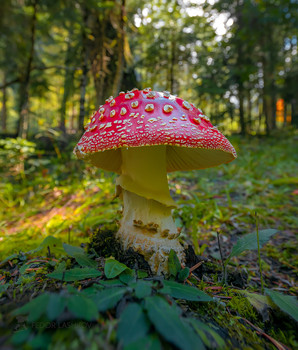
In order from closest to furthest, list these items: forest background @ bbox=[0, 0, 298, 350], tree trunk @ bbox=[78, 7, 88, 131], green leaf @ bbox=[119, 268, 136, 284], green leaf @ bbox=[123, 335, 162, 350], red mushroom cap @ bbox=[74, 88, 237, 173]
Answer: green leaf @ bbox=[123, 335, 162, 350]
forest background @ bbox=[0, 0, 298, 350]
green leaf @ bbox=[119, 268, 136, 284]
red mushroom cap @ bbox=[74, 88, 237, 173]
tree trunk @ bbox=[78, 7, 88, 131]

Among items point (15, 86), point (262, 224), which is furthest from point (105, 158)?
point (15, 86)

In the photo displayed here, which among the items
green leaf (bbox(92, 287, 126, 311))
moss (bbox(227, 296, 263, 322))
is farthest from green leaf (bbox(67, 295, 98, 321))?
moss (bbox(227, 296, 263, 322))

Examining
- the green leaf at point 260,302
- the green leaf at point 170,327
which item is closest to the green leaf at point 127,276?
the green leaf at point 170,327

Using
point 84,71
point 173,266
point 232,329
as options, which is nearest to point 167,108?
point 173,266

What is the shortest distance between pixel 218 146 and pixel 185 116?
0.97 ft

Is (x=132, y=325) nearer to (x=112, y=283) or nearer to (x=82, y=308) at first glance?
(x=82, y=308)

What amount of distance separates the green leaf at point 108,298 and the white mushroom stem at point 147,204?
0.67 meters

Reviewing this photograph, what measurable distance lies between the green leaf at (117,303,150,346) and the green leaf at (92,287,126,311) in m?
0.12

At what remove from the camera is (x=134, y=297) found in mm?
931

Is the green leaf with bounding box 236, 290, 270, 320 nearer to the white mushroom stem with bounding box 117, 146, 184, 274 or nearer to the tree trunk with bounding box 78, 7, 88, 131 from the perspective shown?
the white mushroom stem with bounding box 117, 146, 184, 274

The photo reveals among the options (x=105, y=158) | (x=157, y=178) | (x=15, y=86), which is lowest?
(x=157, y=178)

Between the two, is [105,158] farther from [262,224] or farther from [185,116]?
[262,224]

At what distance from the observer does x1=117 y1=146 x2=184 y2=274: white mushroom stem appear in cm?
166

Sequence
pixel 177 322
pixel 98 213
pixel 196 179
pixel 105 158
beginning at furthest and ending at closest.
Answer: pixel 196 179
pixel 98 213
pixel 105 158
pixel 177 322
